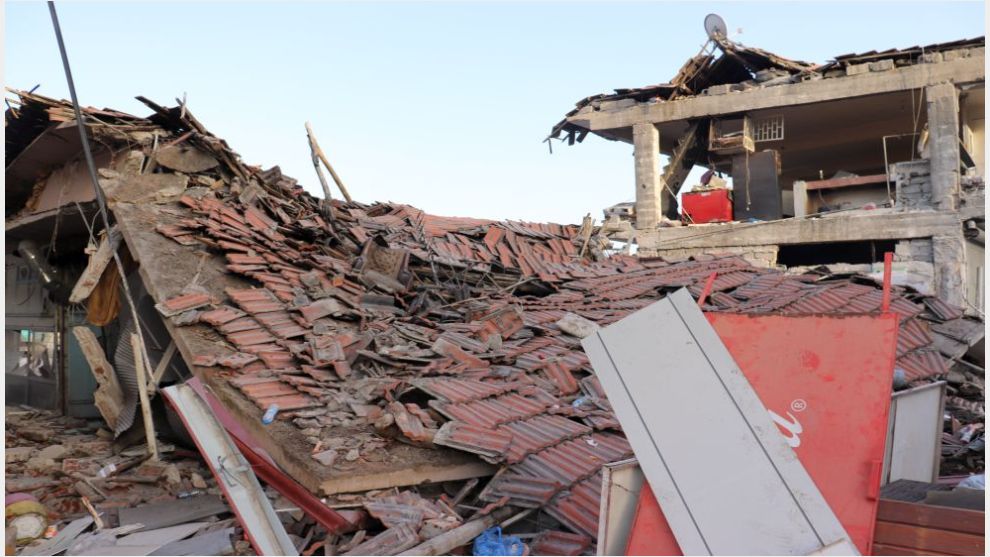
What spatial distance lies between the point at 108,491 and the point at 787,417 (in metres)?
5.72

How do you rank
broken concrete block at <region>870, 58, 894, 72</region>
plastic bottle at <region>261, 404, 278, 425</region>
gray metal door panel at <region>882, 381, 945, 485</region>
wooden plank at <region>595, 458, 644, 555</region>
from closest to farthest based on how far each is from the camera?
wooden plank at <region>595, 458, 644, 555</region>, gray metal door panel at <region>882, 381, 945, 485</region>, plastic bottle at <region>261, 404, 278, 425</region>, broken concrete block at <region>870, 58, 894, 72</region>

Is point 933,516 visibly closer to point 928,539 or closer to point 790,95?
point 928,539

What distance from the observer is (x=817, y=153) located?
23750 millimetres

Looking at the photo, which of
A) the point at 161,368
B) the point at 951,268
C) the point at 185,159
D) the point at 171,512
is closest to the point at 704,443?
the point at 171,512

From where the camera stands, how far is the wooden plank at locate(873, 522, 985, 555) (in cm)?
330

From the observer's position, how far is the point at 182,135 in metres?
9.02

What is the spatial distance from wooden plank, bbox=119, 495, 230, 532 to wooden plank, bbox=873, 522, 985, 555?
484 centimetres

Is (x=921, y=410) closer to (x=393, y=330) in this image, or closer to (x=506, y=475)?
(x=506, y=475)

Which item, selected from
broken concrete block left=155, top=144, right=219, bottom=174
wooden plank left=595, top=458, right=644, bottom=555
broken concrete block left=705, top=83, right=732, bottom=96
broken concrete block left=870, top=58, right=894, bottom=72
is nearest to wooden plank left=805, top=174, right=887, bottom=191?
broken concrete block left=870, top=58, right=894, bottom=72

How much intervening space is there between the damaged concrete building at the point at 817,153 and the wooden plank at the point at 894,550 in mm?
12886

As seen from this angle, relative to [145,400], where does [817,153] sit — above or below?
above

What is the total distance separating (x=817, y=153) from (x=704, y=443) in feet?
73.9

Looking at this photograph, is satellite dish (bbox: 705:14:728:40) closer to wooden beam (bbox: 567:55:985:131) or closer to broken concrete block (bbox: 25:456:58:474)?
wooden beam (bbox: 567:55:985:131)

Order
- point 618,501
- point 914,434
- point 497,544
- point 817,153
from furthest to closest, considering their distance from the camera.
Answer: point 817,153
point 497,544
point 914,434
point 618,501
